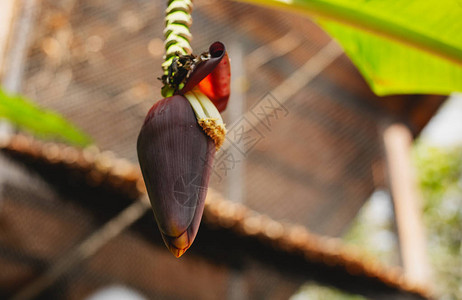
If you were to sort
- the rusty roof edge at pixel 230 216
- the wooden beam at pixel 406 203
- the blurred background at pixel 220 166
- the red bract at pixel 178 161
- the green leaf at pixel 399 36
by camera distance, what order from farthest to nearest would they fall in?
1. the wooden beam at pixel 406 203
2. the blurred background at pixel 220 166
3. the rusty roof edge at pixel 230 216
4. the green leaf at pixel 399 36
5. the red bract at pixel 178 161

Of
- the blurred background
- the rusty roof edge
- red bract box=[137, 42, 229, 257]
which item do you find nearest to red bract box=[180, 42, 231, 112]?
red bract box=[137, 42, 229, 257]

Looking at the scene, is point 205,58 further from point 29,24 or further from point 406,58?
point 29,24

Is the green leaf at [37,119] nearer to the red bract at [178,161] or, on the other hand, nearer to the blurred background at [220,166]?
the blurred background at [220,166]

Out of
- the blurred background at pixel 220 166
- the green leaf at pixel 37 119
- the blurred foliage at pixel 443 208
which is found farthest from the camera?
the blurred foliage at pixel 443 208

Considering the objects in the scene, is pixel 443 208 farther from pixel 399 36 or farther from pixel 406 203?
pixel 399 36

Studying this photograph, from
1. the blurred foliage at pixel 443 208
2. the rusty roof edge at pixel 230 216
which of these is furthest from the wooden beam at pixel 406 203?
the blurred foliage at pixel 443 208

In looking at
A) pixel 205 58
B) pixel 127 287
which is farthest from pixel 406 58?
pixel 127 287

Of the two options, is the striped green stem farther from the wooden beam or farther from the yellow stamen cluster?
the wooden beam
